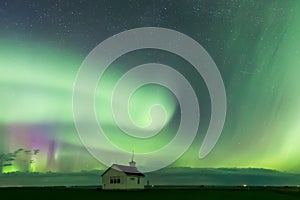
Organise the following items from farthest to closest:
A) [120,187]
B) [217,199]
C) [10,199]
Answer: [120,187] < [217,199] < [10,199]

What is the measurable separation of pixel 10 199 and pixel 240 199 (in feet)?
97.3

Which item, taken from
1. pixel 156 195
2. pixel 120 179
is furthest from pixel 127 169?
pixel 156 195

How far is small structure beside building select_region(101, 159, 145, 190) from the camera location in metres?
94.1

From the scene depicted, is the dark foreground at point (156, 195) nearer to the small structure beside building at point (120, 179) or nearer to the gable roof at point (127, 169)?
the small structure beside building at point (120, 179)

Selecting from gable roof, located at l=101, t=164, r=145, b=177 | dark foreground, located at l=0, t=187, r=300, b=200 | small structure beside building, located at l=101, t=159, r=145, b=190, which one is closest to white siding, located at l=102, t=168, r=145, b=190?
small structure beside building, located at l=101, t=159, r=145, b=190

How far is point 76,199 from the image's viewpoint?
53906 millimetres

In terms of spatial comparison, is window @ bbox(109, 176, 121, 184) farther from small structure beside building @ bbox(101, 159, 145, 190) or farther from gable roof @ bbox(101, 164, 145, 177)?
gable roof @ bbox(101, 164, 145, 177)

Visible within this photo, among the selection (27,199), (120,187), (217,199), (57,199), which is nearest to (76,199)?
(57,199)

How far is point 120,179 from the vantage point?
94562 mm

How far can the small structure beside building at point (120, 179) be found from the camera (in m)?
94.1

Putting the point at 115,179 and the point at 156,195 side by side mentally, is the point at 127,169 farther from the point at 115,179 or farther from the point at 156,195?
the point at 156,195

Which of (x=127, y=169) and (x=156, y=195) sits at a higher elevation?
(x=127, y=169)

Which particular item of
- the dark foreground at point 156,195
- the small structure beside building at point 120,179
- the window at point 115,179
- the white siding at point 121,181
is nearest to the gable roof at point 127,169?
the small structure beside building at point 120,179

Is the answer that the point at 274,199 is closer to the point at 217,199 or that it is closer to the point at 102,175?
the point at 217,199
